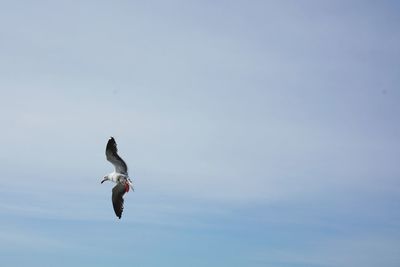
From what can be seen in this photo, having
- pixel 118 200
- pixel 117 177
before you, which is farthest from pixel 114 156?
pixel 118 200

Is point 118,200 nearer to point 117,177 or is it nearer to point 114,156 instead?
point 117,177

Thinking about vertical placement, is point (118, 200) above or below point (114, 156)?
below

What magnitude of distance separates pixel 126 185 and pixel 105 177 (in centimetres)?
290

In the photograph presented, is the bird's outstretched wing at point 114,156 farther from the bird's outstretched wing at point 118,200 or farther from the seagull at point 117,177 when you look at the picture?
the bird's outstretched wing at point 118,200

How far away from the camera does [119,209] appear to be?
75.4 m

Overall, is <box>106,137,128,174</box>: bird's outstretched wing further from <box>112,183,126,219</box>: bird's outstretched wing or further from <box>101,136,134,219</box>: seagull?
<box>112,183,126,219</box>: bird's outstretched wing

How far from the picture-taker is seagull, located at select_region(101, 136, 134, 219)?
7262 centimetres

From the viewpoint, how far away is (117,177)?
7375 centimetres

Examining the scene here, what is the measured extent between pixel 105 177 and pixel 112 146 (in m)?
4.61

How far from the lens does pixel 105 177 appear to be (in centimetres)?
7619

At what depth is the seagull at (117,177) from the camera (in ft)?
238

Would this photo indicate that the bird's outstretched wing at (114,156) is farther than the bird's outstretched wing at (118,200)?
No

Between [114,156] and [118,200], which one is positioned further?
[118,200]

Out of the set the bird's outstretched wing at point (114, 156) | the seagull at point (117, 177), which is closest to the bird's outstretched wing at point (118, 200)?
the seagull at point (117, 177)
